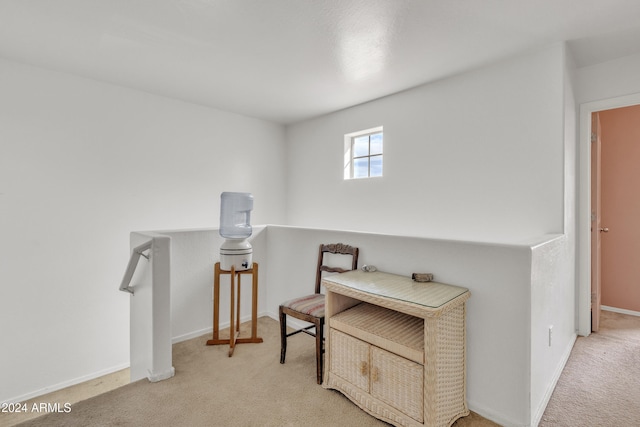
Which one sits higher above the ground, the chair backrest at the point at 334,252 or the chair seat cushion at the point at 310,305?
the chair backrest at the point at 334,252

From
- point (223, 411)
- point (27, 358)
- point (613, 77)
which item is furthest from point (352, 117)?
point (27, 358)

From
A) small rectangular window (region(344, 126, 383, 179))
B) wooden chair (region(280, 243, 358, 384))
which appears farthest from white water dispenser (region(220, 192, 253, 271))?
small rectangular window (region(344, 126, 383, 179))

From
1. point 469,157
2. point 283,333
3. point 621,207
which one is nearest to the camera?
point 283,333

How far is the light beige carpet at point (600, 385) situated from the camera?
1.72 metres

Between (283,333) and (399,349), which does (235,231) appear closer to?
(283,333)

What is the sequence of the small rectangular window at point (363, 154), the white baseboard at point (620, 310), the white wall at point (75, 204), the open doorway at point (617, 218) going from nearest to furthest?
the white wall at point (75, 204) → the open doorway at point (617, 218) → the white baseboard at point (620, 310) → the small rectangular window at point (363, 154)

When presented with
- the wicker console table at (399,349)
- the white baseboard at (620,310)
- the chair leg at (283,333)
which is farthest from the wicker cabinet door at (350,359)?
the white baseboard at (620,310)

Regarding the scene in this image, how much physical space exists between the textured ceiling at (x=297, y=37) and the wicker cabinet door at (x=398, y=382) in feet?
6.79

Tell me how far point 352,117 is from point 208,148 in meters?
1.87

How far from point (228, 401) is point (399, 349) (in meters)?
1.09

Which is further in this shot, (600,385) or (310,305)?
(310,305)

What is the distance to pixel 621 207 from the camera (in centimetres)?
346

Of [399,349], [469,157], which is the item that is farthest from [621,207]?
[399,349]

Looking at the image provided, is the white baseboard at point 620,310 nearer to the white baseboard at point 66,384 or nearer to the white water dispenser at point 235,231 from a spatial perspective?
the white water dispenser at point 235,231
